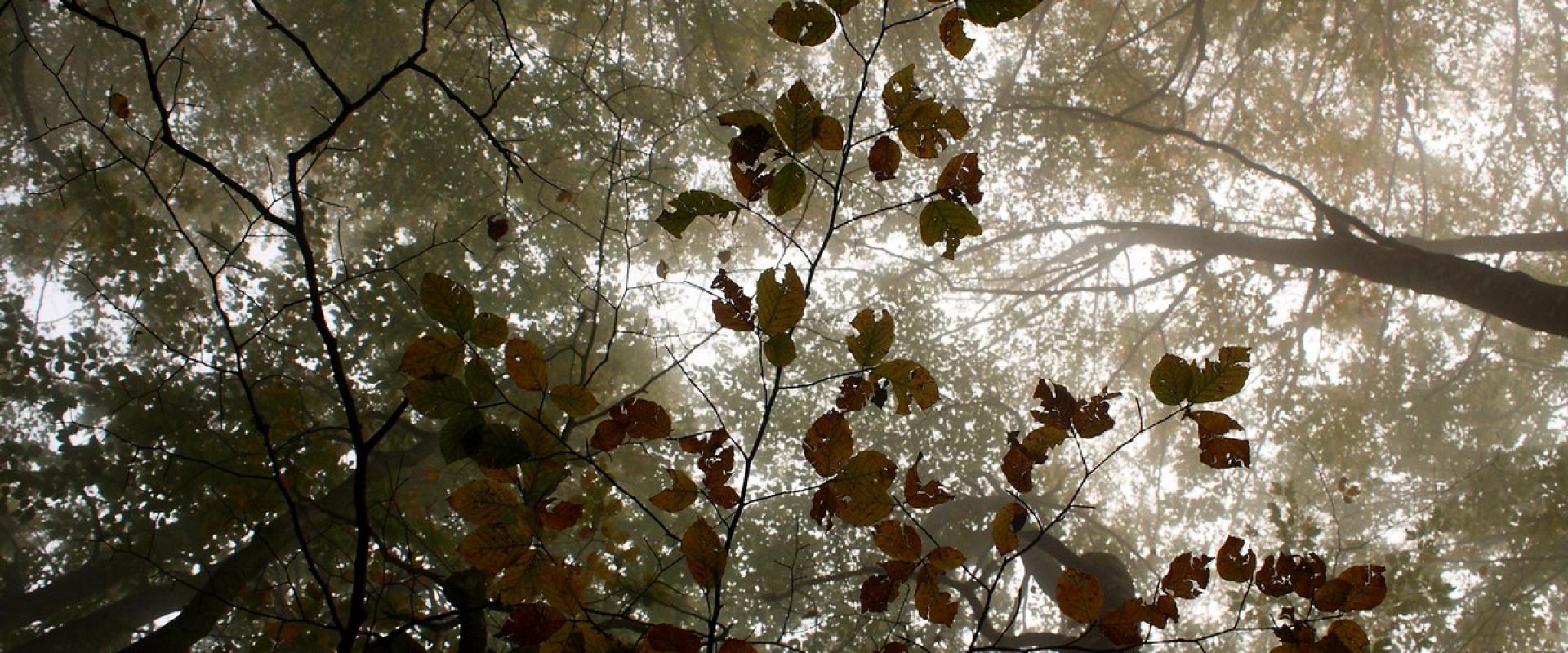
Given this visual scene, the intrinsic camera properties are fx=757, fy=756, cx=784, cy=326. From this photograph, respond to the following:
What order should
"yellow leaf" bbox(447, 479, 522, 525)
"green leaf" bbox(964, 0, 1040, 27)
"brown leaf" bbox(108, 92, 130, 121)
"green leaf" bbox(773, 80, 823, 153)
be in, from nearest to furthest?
"green leaf" bbox(964, 0, 1040, 27)
"green leaf" bbox(773, 80, 823, 153)
"yellow leaf" bbox(447, 479, 522, 525)
"brown leaf" bbox(108, 92, 130, 121)

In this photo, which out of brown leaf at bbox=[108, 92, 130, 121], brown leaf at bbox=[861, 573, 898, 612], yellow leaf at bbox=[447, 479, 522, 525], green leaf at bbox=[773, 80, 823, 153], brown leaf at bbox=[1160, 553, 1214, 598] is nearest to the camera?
green leaf at bbox=[773, 80, 823, 153]

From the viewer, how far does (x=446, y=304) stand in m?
1.28

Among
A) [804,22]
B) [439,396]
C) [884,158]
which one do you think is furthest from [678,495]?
[804,22]

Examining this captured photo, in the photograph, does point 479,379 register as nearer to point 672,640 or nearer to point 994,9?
point 672,640

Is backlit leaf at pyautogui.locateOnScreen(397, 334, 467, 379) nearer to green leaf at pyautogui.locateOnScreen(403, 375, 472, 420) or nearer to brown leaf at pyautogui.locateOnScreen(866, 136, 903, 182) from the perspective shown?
green leaf at pyautogui.locateOnScreen(403, 375, 472, 420)

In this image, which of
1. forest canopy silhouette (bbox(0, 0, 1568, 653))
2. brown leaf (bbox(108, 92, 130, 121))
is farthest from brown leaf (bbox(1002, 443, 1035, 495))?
A: brown leaf (bbox(108, 92, 130, 121))

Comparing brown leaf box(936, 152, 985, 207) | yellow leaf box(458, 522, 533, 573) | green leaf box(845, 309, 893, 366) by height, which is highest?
brown leaf box(936, 152, 985, 207)

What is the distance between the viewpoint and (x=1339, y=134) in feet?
33.1

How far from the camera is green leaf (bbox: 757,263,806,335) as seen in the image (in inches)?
48.9

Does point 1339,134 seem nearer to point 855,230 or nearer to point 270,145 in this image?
point 855,230

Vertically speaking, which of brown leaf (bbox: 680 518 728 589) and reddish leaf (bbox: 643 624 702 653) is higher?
brown leaf (bbox: 680 518 728 589)

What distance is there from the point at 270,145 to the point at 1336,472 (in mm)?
16921

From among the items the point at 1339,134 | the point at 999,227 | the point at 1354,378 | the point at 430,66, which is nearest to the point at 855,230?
the point at 999,227

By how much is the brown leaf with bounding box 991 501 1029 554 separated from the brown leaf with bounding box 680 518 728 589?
0.55 metres
